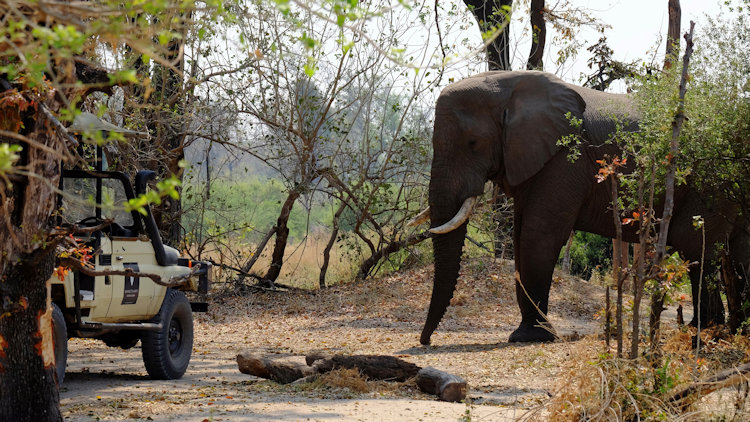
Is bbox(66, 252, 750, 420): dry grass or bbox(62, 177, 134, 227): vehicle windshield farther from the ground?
bbox(62, 177, 134, 227): vehicle windshield

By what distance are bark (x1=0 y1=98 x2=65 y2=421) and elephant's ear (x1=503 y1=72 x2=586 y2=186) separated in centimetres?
634

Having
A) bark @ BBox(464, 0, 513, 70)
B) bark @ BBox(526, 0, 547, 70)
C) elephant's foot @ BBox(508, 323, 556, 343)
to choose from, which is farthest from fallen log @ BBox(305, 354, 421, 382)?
bark @ BBox(526, 0, 547, 70)

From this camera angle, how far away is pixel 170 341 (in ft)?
31.3

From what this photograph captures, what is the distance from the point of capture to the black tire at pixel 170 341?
29.4 ft

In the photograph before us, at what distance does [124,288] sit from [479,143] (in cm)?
475

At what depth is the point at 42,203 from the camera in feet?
19.4

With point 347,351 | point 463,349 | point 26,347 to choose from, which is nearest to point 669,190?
point 26,347

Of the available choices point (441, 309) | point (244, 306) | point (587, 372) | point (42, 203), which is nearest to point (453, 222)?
point (441, 309)

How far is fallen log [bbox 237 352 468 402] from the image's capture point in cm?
779

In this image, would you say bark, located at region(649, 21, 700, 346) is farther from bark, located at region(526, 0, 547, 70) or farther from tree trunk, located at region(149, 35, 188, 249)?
bark, located at region(526, 0, 547, 70)

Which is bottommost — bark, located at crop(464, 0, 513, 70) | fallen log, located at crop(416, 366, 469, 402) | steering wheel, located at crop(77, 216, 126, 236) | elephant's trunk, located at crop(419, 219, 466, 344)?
fallen log, located at crop(416, 366, 469, 402)

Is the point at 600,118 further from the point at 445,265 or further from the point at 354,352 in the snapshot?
the point at 354,352

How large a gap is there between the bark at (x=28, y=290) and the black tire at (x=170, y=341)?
2.86m

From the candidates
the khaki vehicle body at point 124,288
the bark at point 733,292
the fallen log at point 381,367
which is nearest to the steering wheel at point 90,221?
the khaki vehicle body at point 124,288
